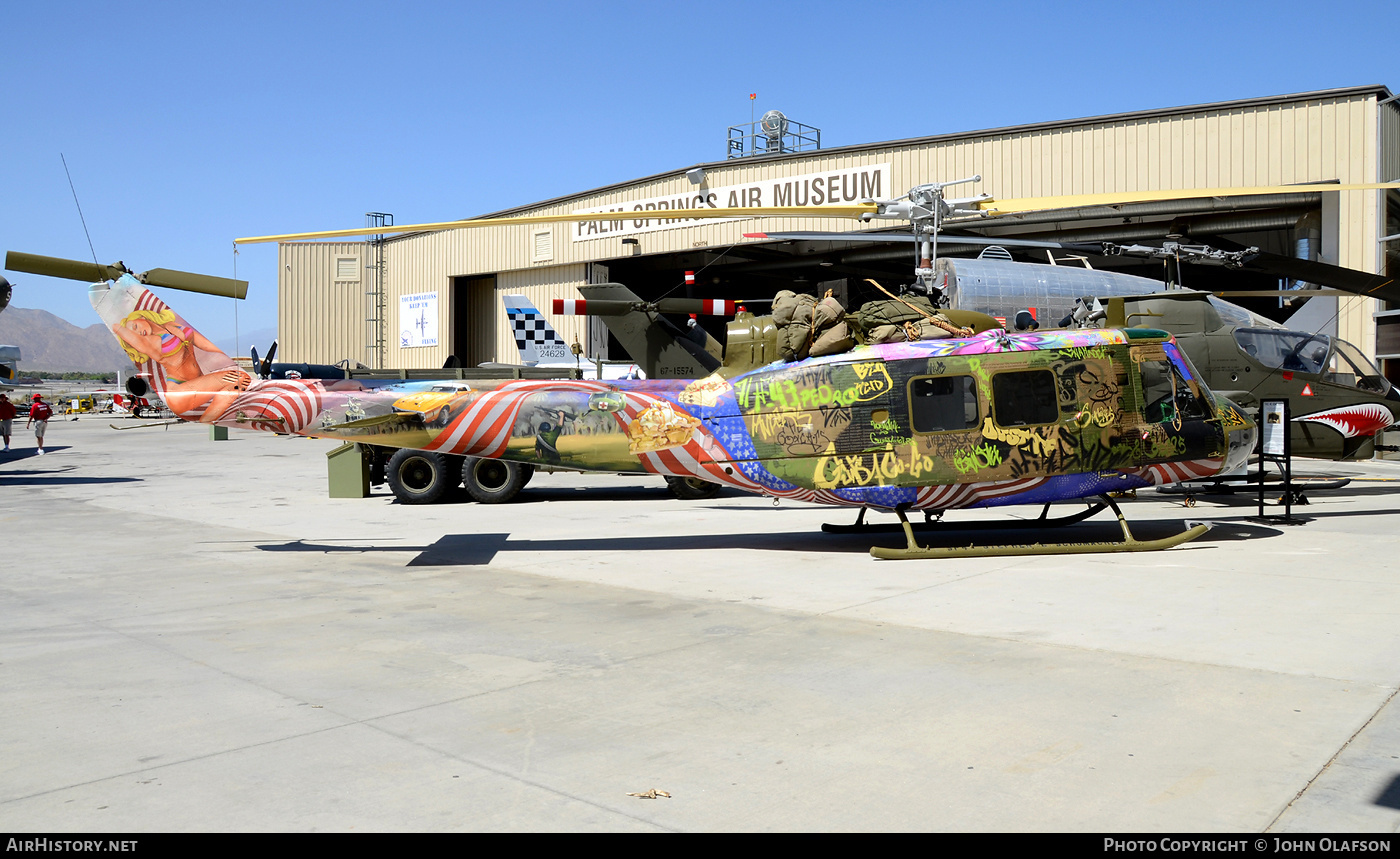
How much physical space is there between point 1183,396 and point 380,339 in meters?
41.7

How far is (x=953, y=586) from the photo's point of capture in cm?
780

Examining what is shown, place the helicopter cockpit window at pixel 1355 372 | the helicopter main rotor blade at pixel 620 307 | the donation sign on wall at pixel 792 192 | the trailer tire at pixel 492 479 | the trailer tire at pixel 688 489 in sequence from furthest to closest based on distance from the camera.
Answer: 1. the donation sign on wall at pixel 792 192
2. the trailer tire at pixel 688 489
3. the trailer tire at pixel 492 479
4. the helicopter main rotor blade at pixel 620 307
5. the helicopter cockpit window at pixel 1355 372

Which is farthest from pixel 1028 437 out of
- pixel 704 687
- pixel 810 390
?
pixel 704 687

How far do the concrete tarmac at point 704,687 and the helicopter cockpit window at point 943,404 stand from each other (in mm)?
1354

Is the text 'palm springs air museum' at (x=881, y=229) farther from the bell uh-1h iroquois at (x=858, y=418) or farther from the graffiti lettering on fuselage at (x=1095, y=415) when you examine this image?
the graffiti lettering on fuselage at (x=1095, y=415)

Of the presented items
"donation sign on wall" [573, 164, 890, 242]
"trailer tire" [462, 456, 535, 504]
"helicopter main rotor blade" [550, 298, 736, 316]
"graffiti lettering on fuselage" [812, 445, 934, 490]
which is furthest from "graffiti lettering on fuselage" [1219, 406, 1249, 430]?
"donation sign on wall" [573, 164, 890, 242]

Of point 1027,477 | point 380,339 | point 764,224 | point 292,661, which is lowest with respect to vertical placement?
point 292,661

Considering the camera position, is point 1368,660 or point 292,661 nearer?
point 1368,660

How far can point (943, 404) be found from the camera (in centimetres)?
923

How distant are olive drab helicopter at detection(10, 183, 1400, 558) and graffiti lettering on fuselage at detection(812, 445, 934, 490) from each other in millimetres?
14

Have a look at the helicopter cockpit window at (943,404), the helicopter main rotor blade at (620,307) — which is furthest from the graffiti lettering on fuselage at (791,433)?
the helicopter main rotor blade at (620,307)

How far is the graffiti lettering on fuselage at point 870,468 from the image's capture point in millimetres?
9250
